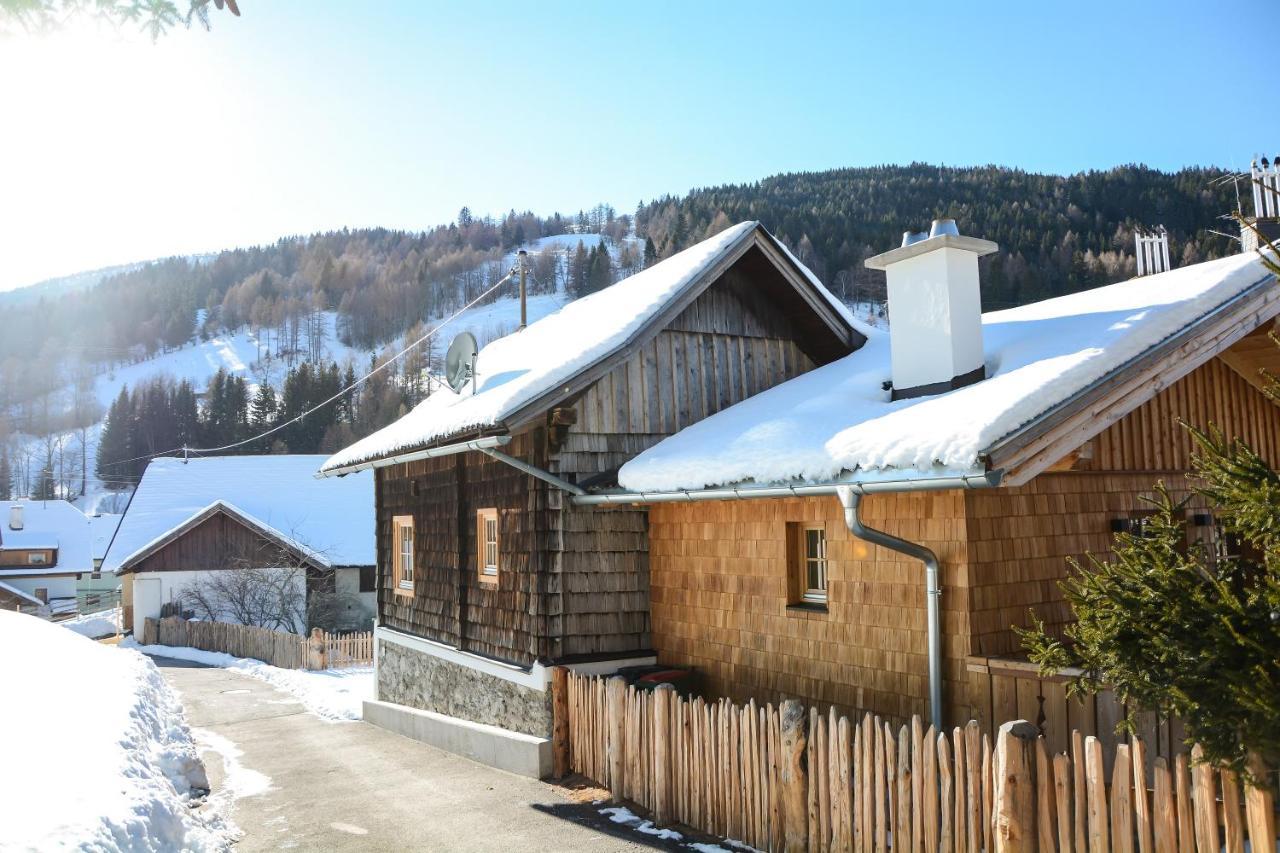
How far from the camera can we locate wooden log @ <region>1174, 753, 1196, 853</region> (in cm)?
468

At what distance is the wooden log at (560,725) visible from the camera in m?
10.1

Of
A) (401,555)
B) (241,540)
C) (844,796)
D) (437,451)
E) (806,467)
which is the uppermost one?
(437,451)

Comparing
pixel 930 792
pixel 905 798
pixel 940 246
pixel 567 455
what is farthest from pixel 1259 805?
pixel 567 455

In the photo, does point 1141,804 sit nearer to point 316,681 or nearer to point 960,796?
point 960,796

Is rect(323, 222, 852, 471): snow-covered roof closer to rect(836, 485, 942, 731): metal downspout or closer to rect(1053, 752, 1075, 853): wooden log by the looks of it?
rect(836, 485, 942, 731): metal downspout

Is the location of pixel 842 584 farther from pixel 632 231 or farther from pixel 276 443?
pixel 632 231

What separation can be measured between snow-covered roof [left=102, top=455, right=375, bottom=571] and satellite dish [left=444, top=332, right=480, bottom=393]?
22.0 metres

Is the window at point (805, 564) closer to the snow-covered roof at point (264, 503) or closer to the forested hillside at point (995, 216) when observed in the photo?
the forested hillside at point (995, 216)

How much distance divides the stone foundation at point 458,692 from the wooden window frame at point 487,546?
1.21m

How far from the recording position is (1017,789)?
5422 millimetres

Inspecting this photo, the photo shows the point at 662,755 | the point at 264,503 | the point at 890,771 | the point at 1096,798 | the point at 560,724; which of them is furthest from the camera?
the point at 264,503

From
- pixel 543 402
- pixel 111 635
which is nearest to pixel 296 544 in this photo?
pixel 111 635

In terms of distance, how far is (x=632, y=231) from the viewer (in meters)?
151

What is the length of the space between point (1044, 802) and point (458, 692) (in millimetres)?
9081
